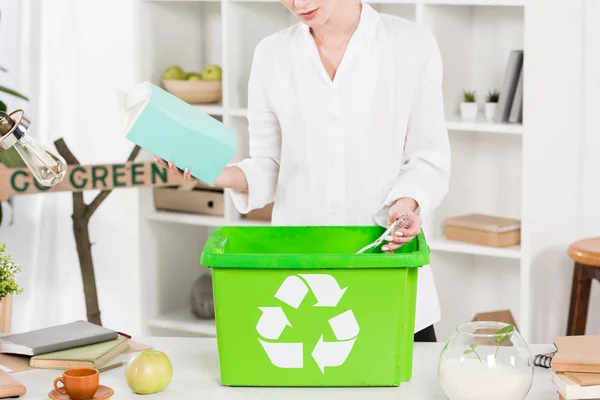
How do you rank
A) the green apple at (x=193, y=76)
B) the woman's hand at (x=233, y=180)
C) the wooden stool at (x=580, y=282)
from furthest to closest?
the green apple at (x=193, y=76) → the wooden stool at (x=580, y=282) → the woman's hand at (x=233, y=180)

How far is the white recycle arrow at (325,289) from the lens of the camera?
5.64ft

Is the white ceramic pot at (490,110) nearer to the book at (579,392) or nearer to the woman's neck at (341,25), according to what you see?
the woman's neck at (341,25)

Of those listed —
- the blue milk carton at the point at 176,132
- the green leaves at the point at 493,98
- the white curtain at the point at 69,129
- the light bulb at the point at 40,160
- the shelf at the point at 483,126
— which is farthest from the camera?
the white curtain at the point at 69,129

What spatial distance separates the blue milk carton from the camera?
169 cm

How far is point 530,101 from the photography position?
323 cm

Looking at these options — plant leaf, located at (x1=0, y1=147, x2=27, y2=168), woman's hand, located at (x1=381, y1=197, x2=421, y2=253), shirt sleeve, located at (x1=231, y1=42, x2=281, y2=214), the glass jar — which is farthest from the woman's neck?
plant leaf, located at (x1=0, y1=147, x2=27, y2=168)

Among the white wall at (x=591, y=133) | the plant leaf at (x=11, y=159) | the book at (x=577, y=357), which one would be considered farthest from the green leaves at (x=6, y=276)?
the white wall at (x=591, y=133)

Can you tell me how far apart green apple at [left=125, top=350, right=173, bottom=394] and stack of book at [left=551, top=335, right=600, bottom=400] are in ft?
2.29

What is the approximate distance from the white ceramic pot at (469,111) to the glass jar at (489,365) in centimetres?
191

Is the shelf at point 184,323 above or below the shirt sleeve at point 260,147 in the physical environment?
below

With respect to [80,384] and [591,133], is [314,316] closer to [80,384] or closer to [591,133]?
[80,384]

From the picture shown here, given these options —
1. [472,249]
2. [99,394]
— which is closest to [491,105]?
[472,249]

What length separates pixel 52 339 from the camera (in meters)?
1.96

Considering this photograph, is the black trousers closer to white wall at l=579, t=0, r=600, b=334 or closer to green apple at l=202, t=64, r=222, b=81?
white wall at l=579, t=0, r=600, b=334
